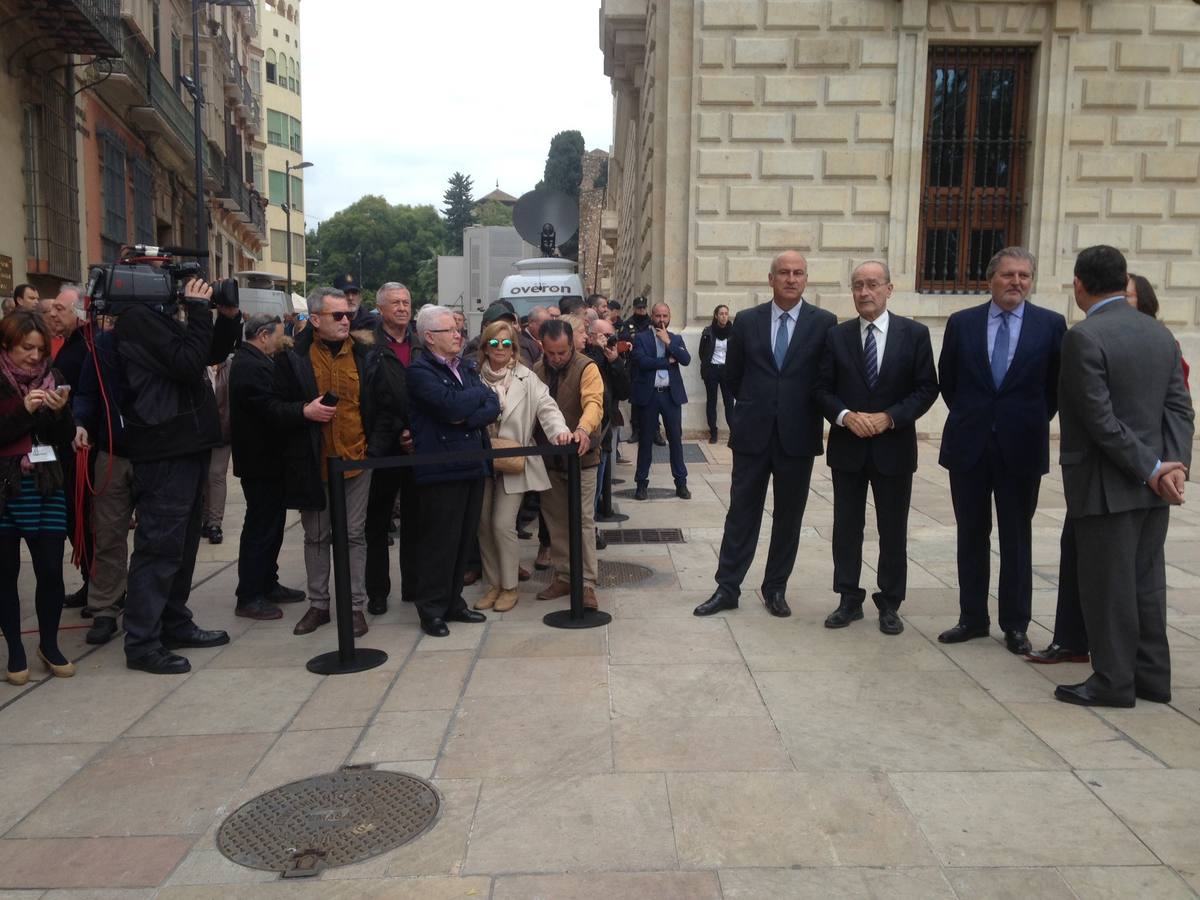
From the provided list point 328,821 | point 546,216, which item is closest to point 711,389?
point 546,216

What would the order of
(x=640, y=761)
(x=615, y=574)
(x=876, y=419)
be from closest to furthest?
1. (x=640, y=761)
2. (x=876, y=419)
3. (x=615, y=574)

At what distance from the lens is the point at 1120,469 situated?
14.0 ft

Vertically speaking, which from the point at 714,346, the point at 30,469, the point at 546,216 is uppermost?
the point at 546,216

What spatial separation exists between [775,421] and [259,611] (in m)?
3.25

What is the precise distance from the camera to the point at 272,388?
5625 mm

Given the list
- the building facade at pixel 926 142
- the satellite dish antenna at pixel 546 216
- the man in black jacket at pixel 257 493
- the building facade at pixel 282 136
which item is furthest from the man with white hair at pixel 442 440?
the building facade at pixel 282 136

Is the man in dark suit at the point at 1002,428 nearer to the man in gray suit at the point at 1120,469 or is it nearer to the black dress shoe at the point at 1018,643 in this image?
the black dress shoe at the point at 1018,643

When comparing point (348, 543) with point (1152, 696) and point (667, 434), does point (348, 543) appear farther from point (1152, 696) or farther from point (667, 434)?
point (667, 434)

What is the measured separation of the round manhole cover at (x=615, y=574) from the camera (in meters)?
6.73

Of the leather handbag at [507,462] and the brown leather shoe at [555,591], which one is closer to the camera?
the leather handbag at [507,462]

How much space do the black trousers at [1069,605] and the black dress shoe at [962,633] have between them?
1.31ft

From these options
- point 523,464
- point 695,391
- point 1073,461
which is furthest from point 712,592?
point 695,391

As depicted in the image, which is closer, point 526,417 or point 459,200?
point 526,417

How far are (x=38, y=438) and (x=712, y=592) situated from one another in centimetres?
388
